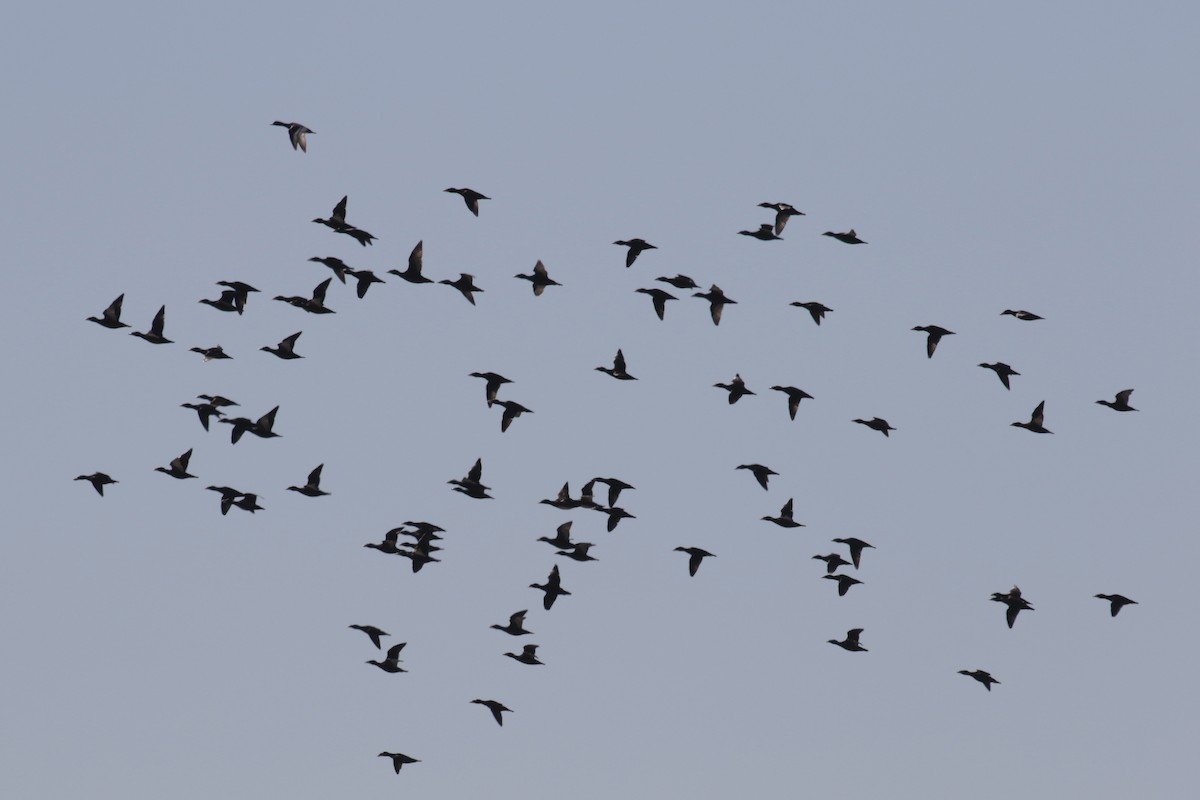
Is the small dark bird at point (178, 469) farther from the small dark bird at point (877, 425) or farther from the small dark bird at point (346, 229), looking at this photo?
the small dark bird at point (877, 425)

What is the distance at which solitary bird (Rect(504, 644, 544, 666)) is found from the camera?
283 feet

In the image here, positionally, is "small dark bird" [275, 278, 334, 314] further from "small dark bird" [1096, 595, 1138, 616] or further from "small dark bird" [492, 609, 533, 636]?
"small dark bird" [1096, 595, 1138, 616]

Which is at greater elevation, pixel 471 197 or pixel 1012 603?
pixel 471 197

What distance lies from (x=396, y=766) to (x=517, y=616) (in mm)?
7183

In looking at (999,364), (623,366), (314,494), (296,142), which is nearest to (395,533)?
(314,494)

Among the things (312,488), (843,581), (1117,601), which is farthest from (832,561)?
(312,488)

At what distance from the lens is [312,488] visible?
85.9m

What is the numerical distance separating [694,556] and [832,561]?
17.4 ft

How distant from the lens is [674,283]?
8688cm

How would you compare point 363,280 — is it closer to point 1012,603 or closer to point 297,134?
point 297,134

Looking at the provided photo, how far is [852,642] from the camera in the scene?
89.1 meters

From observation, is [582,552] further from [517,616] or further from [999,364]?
[999,364]

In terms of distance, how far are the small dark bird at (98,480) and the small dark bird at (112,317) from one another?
5.37 meters

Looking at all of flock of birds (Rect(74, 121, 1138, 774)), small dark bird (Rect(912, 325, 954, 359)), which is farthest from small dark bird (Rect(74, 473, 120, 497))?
small dark bird (Rect(912, 325, 954, 359))
